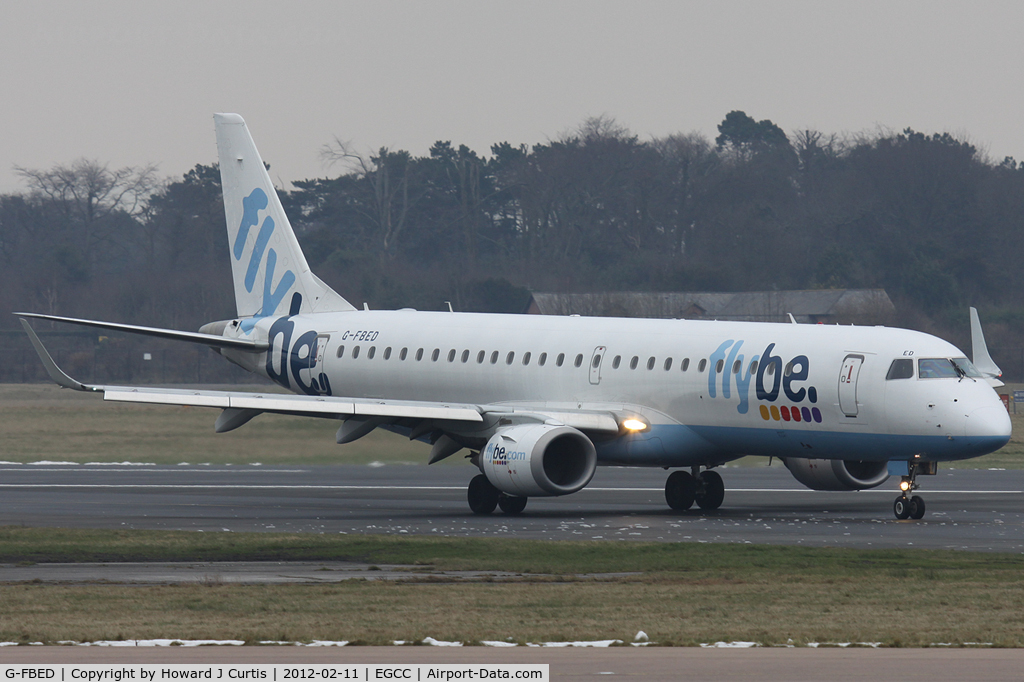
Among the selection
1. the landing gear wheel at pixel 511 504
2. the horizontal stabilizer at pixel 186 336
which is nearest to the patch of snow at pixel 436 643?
the landing gear wheel at pixel 511 504

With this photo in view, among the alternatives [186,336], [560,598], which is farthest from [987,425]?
[186,336]

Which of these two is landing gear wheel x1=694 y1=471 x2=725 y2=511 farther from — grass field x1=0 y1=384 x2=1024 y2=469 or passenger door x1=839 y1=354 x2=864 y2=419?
grass field x1=0 y1=384 x2=1024 y2=469

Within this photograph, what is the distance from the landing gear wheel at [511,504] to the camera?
98.3 ft

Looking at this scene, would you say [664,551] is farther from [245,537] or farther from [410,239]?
[410,239]

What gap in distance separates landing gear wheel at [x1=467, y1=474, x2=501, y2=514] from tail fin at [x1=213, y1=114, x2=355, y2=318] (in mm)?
9819

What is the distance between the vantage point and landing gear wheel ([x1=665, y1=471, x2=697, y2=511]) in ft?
99.8

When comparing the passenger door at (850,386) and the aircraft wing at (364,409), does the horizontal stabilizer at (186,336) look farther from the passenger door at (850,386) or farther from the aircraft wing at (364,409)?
the passenger door at (850,386)

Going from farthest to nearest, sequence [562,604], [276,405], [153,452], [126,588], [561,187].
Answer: [561,187] < [153,452] < [276,405] < [126,588] < [562,604]

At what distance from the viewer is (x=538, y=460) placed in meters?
27.9

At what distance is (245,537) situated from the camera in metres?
24.0

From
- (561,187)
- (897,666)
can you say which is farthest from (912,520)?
(561,187)

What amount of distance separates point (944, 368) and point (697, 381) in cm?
445

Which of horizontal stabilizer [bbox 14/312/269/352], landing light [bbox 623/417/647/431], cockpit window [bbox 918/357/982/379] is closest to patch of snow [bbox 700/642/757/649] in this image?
cockpit window [bbox 918/357/982/379]

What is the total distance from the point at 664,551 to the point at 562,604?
6018 mm
